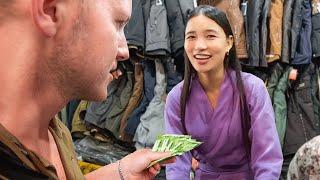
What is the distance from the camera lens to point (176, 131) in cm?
194

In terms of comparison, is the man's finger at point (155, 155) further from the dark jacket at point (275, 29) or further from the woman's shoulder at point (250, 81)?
the dark jacket at point (275, 29)

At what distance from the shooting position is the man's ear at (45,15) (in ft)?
1.83

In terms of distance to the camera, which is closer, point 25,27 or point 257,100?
point 25,27

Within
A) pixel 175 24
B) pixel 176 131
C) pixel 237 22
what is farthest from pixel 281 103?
pixel 176 131

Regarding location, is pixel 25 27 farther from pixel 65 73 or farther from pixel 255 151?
pixel 255 151

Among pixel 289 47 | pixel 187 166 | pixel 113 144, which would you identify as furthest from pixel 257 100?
pixel 113 144

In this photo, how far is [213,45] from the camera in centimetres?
197

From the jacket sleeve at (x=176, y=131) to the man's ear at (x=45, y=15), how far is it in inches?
55.3

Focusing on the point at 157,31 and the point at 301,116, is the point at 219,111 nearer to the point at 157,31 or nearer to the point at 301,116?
the point at 157,31

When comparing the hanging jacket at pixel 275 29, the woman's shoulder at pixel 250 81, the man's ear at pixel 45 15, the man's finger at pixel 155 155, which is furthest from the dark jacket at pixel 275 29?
the man's ear at pixel 45 15

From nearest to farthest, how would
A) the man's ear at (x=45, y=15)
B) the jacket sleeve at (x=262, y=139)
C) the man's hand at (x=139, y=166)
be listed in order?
the man's ear at (x=45, y=15)
the man's hand at (x=139, y=166)
the jacket sleeve at (x=262, y=139)

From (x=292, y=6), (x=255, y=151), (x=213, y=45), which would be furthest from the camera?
(x=292, y=6)

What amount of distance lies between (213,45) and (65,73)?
4.69 feet

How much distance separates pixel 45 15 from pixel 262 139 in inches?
55.8
